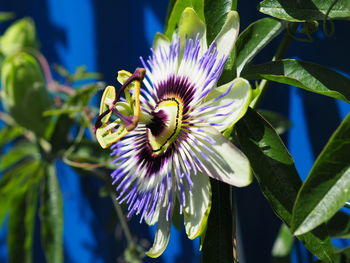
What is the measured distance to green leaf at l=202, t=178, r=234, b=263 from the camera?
2.62 feet

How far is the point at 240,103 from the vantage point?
0.72 m

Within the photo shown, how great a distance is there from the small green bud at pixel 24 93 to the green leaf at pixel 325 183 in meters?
1.07

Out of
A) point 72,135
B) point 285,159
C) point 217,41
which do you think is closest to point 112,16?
point 72,135

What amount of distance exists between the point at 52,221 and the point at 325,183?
3.25 feet

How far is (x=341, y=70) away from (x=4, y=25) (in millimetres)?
1562

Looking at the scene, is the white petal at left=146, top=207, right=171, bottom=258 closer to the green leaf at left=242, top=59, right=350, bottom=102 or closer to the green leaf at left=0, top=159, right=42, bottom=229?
the green leaf at left=242, top=59, right=350, bottom=102

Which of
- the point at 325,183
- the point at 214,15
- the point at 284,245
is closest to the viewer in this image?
the point at 325,183

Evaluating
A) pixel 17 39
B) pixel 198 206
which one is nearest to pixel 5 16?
pixel 17 39

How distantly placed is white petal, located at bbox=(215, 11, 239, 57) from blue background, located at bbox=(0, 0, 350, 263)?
48 centimetres

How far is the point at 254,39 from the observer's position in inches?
35.5

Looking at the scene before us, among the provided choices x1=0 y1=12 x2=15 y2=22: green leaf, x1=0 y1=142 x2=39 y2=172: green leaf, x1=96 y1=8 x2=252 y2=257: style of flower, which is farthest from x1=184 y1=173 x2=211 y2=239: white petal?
x1=0 y1=12 x2=15 y2=22: green leaf

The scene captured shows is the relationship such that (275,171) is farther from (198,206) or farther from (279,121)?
(279,121)

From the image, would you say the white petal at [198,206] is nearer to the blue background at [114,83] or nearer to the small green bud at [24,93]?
the blue background at [114,83]

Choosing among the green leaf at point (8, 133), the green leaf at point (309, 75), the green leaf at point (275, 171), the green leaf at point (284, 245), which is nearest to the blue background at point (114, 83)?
the green leaf at point (284, 245)
